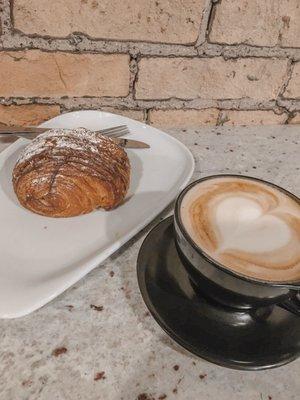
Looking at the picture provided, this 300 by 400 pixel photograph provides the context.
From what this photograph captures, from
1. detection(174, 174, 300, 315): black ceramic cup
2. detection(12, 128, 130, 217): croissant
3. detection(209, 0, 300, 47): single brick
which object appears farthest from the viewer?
detection(209, 0, 300, 47): single brick

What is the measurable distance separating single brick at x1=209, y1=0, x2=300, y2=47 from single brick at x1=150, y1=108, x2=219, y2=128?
173mm

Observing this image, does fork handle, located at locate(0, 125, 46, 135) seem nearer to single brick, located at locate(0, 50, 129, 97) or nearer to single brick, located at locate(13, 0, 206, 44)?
single brick, located at locate(0, 50, 129, 97)

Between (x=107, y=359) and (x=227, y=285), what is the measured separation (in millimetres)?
169

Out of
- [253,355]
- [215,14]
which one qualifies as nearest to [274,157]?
[215,14]

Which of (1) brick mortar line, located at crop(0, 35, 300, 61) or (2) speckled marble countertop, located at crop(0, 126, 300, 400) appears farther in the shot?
(1) brick mortar line, located at crop(0, 35, 300, 61)

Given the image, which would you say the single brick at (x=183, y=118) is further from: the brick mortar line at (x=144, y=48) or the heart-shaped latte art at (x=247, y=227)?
the heart-shaped latte art at (x=247, y=227)

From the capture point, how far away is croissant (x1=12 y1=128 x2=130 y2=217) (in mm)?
633

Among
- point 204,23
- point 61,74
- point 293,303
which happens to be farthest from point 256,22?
point 293,303

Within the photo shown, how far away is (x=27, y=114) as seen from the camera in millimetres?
879

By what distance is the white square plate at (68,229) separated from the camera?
0.52 metres

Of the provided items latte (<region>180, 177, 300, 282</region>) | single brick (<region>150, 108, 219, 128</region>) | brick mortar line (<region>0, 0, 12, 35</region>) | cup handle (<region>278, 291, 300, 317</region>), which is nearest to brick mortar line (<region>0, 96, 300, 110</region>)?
single brick (<region>150, 108, 219, 128</region>)

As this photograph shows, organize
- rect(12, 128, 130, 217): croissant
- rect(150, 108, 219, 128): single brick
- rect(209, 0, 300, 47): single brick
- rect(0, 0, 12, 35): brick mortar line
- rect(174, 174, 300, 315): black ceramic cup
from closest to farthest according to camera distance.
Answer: rect(174, 174, 300, 315): black ceramic cup → rect(12, 128, 130, 217): croissant → rect(0, 0, 12, 35): brick mortar line → rect(209, 0, 300, 47): single brick → rect(150, 108, 219, 128): single brick

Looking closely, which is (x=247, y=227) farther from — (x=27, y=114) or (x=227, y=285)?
(x=27, y=114)

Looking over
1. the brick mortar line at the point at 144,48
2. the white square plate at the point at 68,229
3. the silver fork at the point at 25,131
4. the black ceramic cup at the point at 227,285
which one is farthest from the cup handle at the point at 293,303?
the brick mortar line at the point at 144,48
